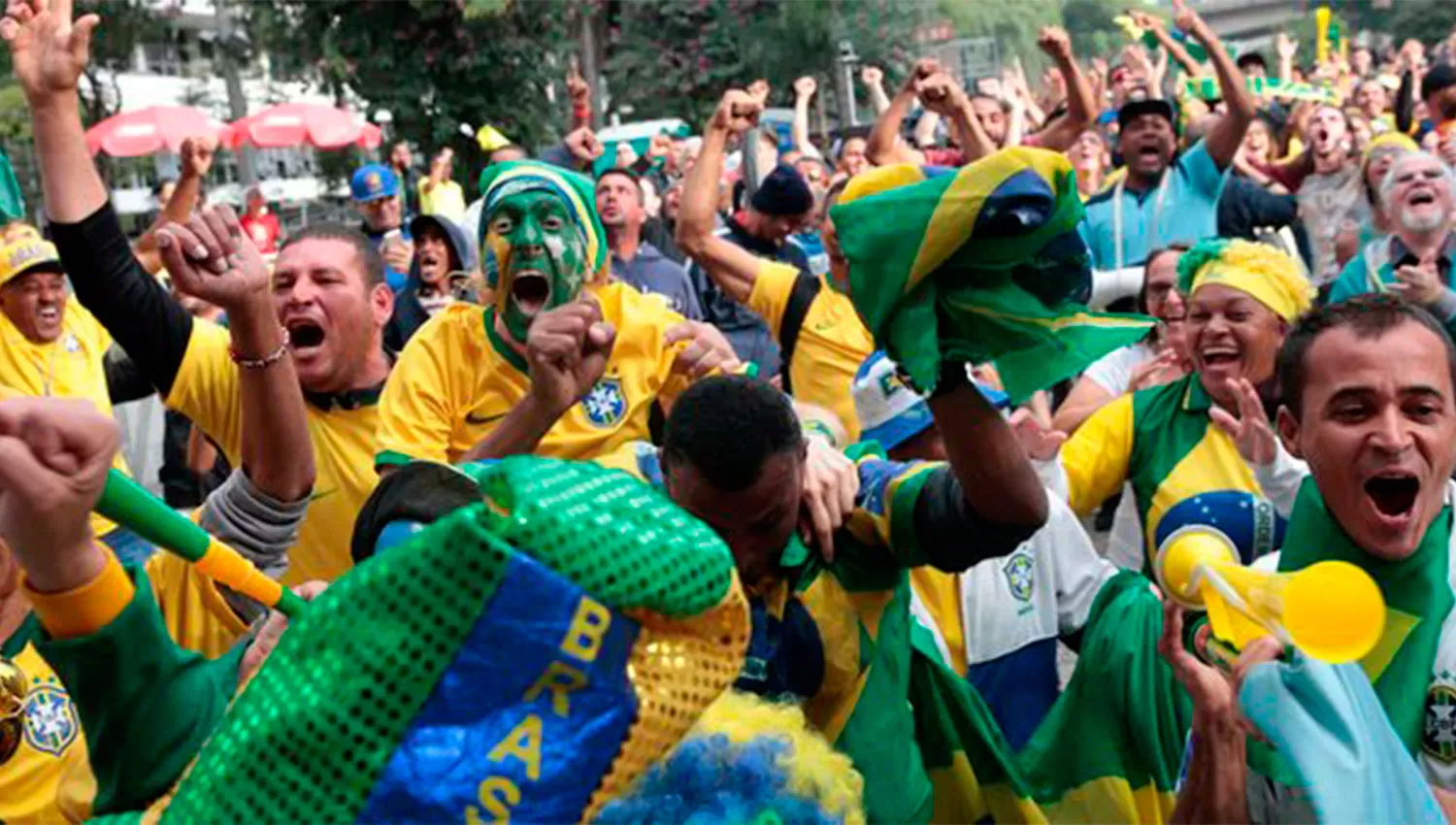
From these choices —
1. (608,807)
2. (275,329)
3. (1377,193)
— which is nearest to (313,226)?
(275,329)

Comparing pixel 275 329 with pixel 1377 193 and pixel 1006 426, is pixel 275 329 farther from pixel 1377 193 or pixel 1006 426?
pixel 1377 193

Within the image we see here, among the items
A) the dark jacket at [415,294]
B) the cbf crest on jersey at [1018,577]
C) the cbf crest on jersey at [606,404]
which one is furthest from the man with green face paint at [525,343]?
the dark jacket at [415,294]

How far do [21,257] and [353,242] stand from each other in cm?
268

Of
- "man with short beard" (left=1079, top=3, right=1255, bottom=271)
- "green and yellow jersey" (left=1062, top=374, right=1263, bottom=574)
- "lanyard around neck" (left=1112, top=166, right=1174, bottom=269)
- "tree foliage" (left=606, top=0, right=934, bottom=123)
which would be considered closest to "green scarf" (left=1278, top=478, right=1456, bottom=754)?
"green and yellow jersey" (left=1062, top=374, right=1263, bottom=574)

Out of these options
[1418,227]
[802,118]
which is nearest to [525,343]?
[1418,227]

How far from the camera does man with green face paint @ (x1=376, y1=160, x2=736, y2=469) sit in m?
3.86

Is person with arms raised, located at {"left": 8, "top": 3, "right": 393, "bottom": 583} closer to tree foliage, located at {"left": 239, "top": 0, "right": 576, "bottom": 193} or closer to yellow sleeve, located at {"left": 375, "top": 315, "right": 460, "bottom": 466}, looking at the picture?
yellow sleeve, located at {"left": 375, "top": 315, "right": 460, "bottom": 466}

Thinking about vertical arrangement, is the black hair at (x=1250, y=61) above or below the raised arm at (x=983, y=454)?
below

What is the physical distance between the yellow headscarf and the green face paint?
5.21ft

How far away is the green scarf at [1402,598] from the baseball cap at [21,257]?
16.0ft

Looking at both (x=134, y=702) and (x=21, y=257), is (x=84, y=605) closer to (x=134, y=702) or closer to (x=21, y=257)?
(x=134, y=702)

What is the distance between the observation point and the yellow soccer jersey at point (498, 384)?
12.5ft

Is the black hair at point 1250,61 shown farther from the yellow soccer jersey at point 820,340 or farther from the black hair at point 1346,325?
the black hair at point 1346,325

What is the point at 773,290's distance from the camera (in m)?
5.89
